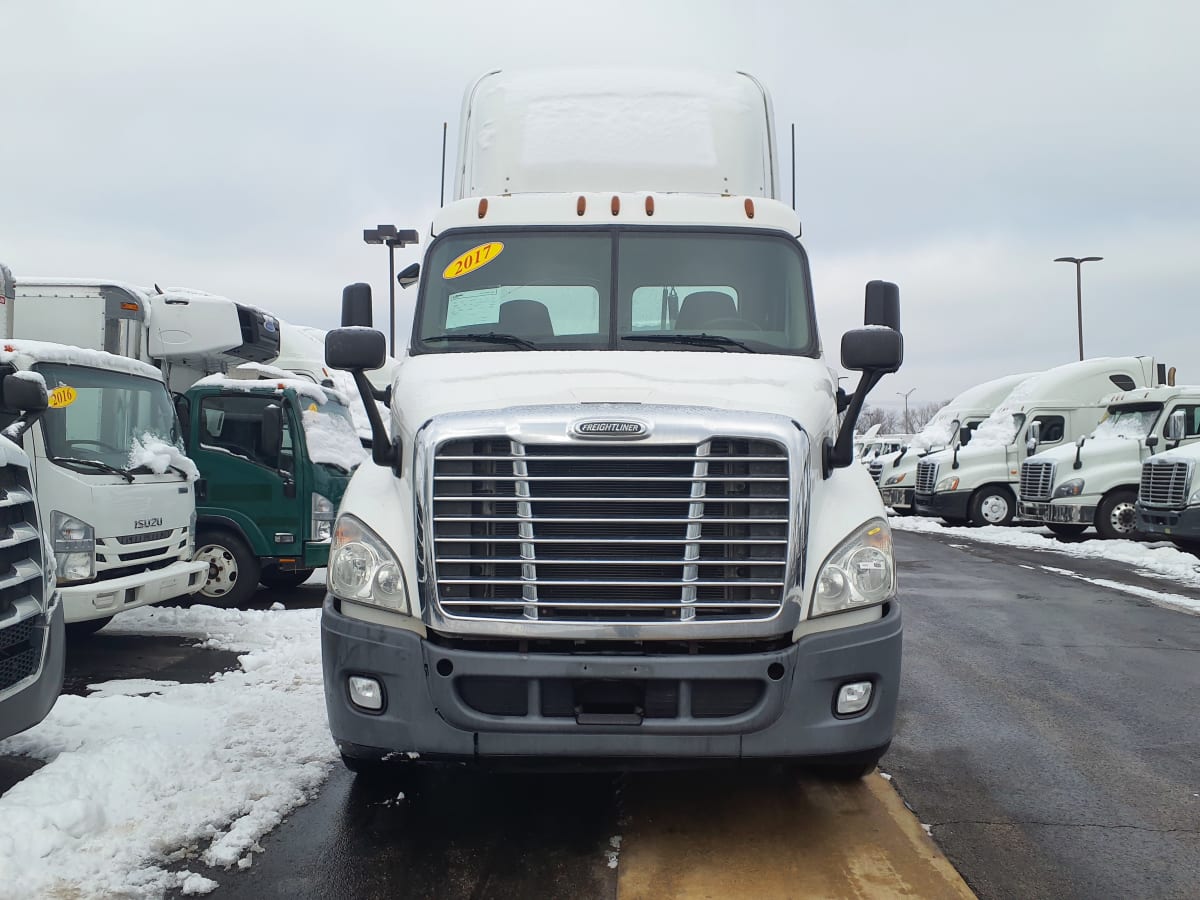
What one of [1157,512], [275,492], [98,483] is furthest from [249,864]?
[1157,512]

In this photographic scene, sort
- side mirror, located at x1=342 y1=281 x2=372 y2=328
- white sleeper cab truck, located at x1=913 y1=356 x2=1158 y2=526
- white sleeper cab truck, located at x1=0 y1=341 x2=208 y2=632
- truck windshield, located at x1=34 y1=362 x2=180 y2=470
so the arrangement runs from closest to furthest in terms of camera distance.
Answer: side mirror, located at x1=342 y1=281 x2=372 y2=328, white sleeper cab truck, located at x1=0 y1=341 x2=208 y2=632, truck windshield, located at x1=34 y1=362 x2=180 y2=470, white sleeper cab truck, located at x1=913 y1=356 x2=1158 y2=526

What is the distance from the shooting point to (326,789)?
4551mm

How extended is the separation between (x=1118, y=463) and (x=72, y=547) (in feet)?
55.0

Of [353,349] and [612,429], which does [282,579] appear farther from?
[612,429]

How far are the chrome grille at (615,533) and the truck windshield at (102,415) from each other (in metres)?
4.62

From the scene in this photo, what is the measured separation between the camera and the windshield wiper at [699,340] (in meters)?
4.88

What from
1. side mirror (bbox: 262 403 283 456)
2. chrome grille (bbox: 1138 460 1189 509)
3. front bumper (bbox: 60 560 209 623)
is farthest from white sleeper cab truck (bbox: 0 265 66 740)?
chrome grille (bbox: 1138 460 1189 509)

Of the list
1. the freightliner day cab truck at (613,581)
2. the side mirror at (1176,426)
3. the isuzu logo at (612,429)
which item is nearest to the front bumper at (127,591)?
the freightliner day cab truck at (613,581)

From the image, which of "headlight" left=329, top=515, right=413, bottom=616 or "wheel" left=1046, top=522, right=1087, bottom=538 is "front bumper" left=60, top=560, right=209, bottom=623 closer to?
"headlight" left=329, top=515, right=413, bottom=616

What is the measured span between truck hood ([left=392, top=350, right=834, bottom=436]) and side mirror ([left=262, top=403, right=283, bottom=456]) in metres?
5.29

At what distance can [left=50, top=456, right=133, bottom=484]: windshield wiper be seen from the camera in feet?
23.1

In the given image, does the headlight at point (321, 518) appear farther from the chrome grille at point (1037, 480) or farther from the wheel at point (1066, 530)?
the wheel at point (1066, 530)

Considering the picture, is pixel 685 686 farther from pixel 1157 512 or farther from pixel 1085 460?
pixel 1085 460

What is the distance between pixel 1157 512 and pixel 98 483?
14350 millimetres
